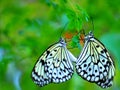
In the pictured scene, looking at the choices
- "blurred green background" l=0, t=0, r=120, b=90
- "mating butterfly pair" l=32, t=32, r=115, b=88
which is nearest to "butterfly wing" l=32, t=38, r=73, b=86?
"mating butterfly pair" l=32, t=32, r=115, b=88

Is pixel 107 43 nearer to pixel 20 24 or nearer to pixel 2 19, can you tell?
pixel 20 24

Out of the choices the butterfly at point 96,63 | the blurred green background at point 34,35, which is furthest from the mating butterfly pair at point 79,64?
the blurred green background at point 34,35

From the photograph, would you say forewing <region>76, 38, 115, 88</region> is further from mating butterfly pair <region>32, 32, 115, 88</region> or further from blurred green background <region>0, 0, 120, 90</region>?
blurred green background <region>0, 0, 120, 90</region>

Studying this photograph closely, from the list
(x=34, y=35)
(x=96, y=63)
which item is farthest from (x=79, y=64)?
(x=34, y=35)

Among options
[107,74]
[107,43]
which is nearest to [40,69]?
[107,74]

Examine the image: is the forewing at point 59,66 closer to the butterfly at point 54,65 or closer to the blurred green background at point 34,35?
the butterfly at point 54,65
